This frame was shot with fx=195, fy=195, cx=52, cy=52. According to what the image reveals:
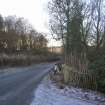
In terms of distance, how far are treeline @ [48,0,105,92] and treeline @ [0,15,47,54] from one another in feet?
44.8

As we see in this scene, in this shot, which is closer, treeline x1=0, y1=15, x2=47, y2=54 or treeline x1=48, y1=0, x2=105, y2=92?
treeline x1=48, y1=0, x2=105, y2=92

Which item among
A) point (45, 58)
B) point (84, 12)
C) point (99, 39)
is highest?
point (84, 12)

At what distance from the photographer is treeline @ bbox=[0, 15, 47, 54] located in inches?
1388

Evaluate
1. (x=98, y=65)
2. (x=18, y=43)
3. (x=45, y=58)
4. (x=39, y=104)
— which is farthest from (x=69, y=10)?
(x=45, y=58)

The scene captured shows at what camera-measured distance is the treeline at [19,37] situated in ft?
116

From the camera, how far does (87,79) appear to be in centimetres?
1107

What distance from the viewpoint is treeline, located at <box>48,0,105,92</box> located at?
2002cm

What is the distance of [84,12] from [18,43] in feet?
72.7

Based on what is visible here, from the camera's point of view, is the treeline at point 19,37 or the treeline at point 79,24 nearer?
the treeline at point 79,24

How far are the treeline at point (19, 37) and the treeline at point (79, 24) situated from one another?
1366cm

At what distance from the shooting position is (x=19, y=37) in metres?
40.9

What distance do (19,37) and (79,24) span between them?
22.9 metres

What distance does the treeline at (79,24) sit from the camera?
65.7 feet

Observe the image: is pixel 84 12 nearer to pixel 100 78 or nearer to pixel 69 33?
pixel 69 33
